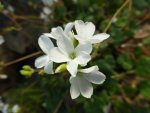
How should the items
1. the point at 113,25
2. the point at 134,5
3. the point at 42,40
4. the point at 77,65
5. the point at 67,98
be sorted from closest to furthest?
the point at 77,65
the point at 42,40
the point at 67,98
the point at 113,25
the point at 134,5

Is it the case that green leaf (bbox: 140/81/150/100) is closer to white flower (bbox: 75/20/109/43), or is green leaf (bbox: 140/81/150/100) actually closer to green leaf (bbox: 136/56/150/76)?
green leaf (bbox: 136/56/150/76)

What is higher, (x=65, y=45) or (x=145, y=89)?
(x=65, y=45)

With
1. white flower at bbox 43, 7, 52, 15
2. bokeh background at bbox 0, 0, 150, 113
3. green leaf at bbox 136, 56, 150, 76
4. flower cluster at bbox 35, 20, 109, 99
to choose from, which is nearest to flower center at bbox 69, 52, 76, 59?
flower cluster at bbox 35, 20, 109, 99

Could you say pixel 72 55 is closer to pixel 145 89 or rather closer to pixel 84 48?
pixel 84 48

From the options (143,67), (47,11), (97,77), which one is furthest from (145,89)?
(97,77)

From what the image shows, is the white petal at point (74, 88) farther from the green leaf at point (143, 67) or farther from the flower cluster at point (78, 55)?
the green leaf at point (143, 67)

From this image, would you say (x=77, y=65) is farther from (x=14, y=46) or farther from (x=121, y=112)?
(x=14, y=46)

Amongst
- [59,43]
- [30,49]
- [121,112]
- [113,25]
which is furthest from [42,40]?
[30,49]
